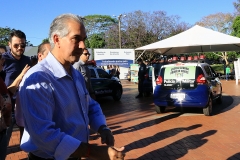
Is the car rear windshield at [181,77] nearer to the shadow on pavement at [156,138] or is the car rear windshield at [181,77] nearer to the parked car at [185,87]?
the parked car at [185,87]

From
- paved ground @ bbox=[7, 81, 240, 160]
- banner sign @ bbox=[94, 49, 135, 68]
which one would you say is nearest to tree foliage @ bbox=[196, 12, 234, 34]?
banner sign @ bbox=[94, 49, 135, 68]

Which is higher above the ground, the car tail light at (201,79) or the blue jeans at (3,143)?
the car tail light at (201,79)

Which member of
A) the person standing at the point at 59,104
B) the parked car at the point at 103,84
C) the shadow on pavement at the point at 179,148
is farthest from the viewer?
the parked car at the point at 103,84

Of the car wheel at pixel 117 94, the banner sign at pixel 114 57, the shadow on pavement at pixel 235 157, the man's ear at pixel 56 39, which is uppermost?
the banner sign at pixel 114 57

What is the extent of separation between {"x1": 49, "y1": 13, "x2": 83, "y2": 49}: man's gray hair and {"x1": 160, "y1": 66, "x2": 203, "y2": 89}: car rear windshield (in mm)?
6449

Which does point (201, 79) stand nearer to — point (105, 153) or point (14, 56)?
point (14, 56)

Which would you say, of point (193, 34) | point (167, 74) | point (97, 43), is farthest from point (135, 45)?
point (167, 74)

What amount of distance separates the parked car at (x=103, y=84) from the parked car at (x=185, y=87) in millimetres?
3577

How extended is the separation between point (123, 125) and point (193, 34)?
5.64m

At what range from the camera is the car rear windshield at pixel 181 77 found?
303 inches

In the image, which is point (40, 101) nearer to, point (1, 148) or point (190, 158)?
point (1, 148)

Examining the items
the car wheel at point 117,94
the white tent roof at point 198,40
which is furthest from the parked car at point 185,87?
the car wheel at point 117,94

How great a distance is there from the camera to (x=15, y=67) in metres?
3.49

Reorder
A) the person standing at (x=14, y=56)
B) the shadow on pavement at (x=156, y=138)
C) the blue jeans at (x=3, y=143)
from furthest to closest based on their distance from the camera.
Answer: the shadow on pavement at (x=156, y=138)
the person standing at (x=14, y=56)
the blue jeans at (x=3, y=143)
